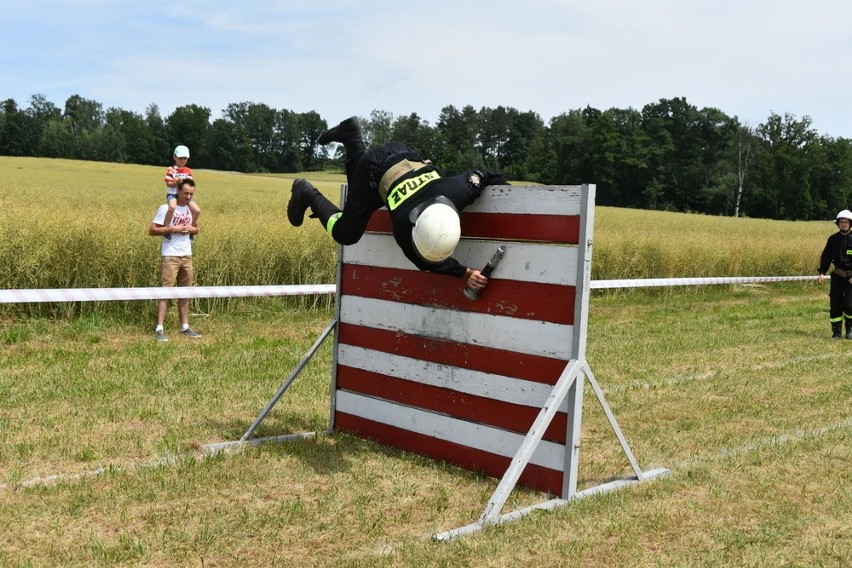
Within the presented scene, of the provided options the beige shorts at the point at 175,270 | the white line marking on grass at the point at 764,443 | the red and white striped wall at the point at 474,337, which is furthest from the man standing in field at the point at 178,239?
the white line marking on grass at the point at 764,443

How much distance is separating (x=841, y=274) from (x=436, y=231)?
33.6 ft

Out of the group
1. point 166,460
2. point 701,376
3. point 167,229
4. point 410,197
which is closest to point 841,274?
point 701,376

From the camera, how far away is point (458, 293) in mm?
5203

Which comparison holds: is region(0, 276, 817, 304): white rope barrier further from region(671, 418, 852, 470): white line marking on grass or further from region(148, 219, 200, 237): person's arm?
region(671, 418, 852, 470): white line marking on grass

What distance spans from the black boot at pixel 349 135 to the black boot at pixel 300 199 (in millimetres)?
480

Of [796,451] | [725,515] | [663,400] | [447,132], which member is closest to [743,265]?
[663,400]

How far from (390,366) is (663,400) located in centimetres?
310

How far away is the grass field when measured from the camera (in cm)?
397

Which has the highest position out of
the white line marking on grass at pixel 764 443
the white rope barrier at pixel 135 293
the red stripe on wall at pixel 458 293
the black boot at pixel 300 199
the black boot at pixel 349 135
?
the black boot at pixel 349 135

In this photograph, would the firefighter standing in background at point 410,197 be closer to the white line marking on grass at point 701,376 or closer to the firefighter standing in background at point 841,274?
the white line marking on grass at point 701,376

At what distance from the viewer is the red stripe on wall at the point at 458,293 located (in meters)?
4.70

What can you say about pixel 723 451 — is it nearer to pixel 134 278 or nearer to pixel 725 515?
pixel 725 515

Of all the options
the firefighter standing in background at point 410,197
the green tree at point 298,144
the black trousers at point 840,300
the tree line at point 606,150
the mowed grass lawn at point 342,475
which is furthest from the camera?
the green tree at point 298,144

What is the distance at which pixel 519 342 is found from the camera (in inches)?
191
